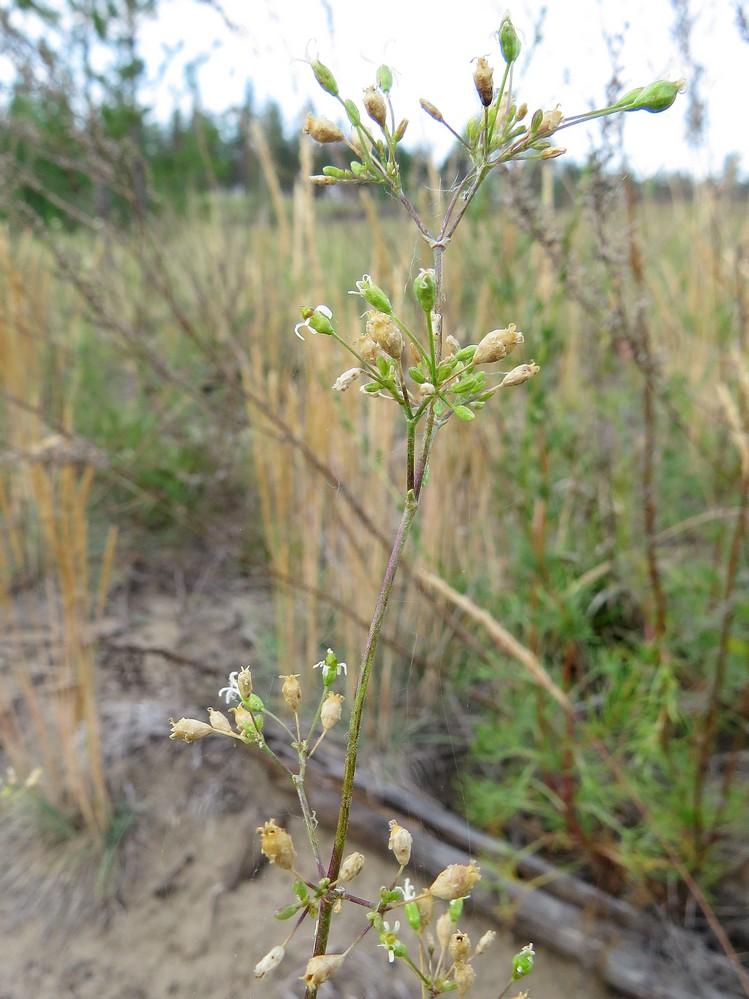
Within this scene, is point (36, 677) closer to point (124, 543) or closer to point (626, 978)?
point (124, 543)

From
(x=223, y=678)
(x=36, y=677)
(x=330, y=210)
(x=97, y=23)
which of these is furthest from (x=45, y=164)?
(x=223, y=678)

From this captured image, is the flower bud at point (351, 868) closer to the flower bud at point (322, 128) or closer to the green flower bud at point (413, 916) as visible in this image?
the green flower bud at point (413, 916)

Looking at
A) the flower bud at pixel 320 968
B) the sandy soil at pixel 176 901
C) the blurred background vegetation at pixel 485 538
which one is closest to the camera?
the flower bud at pixel 320 968

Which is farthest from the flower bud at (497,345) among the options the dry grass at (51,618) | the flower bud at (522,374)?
the dry grass at (51,618)

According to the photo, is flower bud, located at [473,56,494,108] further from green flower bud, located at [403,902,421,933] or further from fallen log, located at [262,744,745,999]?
fallen log, located at [262,744,745,999]

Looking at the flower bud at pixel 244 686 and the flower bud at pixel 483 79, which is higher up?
the flower bud at pixel 483 79

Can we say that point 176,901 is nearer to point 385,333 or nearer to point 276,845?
point 276,845

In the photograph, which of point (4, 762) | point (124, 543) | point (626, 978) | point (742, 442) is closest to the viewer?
point (742, 442)
